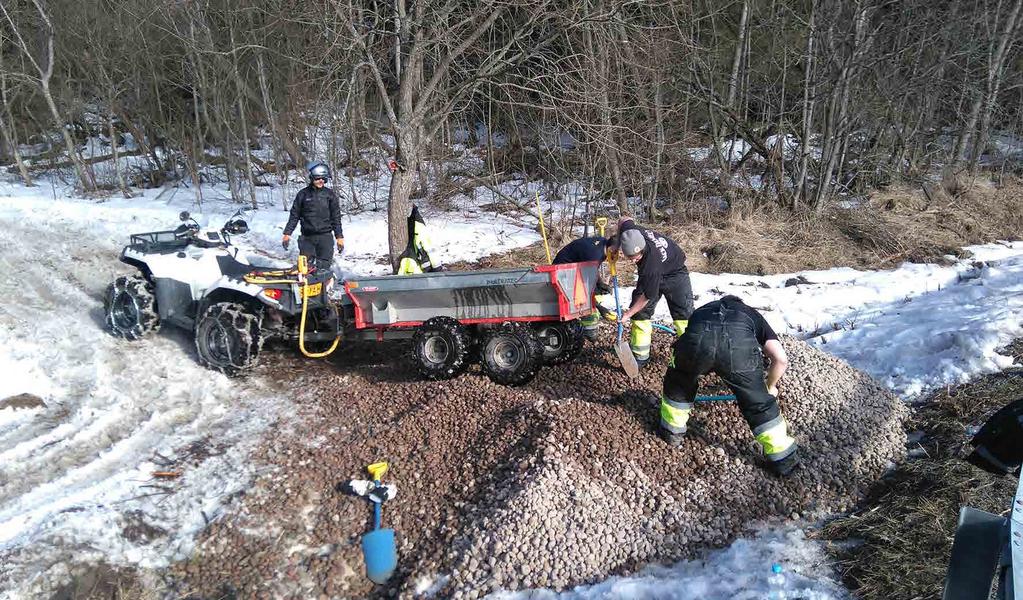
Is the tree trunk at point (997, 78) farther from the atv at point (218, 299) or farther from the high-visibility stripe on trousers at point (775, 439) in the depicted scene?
the atv at point (218, 299)

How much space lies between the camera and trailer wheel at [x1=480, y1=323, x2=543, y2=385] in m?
5.80

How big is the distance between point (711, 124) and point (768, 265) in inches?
159

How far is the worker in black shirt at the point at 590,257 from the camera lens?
6.36 metres

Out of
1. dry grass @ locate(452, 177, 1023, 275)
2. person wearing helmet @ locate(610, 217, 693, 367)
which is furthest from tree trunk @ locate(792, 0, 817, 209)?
person wearing helmet @ locate(610, 217, 693, 367)

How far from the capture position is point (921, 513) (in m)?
3.79

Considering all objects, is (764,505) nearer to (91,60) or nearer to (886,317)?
(886,317)

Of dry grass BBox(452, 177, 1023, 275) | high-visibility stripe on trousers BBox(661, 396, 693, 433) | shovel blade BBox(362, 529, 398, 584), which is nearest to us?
shovel blade BBox(362, 529, 398, 584)

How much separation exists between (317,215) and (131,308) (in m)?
2.12

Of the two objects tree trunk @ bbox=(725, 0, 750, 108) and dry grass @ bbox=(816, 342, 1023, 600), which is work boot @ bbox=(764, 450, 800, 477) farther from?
tree trunk @ bbox=(725, 0, 750, 108)

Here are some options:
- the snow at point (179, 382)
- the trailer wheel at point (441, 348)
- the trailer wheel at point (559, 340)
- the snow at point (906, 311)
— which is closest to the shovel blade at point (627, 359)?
the trailer wheel at point (559, 340)

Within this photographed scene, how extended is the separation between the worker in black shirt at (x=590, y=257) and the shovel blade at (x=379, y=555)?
298 cm

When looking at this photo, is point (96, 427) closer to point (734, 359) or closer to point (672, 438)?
point (672, 438)

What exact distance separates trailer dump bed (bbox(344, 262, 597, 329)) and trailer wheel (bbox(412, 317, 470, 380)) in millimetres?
197

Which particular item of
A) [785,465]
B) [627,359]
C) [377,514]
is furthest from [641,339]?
[377,514]
